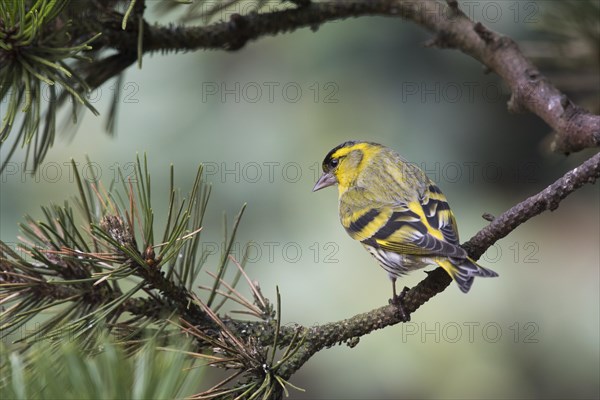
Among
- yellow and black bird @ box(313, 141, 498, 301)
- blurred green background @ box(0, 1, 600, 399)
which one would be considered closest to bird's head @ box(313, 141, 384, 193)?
yellow and black bird @ box(313, 141, 498, 301)

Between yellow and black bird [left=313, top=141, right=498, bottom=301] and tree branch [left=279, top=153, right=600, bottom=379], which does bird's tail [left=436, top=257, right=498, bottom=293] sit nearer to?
yellow and black bird [left=313, top=141, right=498, bottom=301]

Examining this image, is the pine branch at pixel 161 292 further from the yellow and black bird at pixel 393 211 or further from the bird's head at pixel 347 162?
the bird's head at pixel 347 162

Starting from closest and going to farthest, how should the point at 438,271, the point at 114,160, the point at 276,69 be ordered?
the point at 438,271, the point at 114,160, the point at 276,69

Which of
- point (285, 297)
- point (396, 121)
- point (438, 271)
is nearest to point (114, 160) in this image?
point (285, 297)

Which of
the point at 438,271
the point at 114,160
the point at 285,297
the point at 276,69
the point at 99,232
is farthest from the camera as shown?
the point at 276,69

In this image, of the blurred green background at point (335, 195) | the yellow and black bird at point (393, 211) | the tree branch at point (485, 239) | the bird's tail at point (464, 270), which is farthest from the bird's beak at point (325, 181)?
the tree branch at point (485, 239)

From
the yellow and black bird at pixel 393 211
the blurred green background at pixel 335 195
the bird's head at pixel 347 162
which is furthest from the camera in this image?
the blurred green background at pixel 335 195

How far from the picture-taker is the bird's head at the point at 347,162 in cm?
224

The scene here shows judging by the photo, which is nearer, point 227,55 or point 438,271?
point 438,271

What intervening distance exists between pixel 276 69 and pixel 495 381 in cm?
140

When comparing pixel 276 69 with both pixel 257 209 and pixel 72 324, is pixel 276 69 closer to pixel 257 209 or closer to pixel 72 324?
pixel 257 209

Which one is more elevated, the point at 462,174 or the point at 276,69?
the point at 276,69

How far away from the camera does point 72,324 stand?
3.52ft

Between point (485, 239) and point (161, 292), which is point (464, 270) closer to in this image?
point (485, 239)
